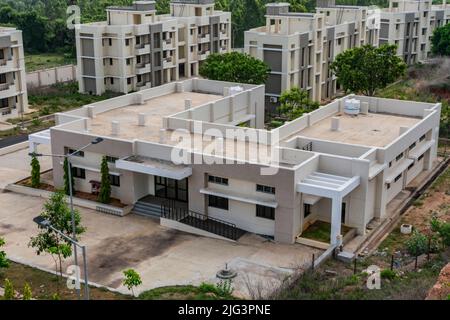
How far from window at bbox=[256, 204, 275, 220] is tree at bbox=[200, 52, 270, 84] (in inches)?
1049

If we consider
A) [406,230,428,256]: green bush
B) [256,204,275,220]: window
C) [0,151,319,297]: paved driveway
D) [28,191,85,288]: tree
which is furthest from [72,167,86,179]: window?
[406,230,428,256]: green bush

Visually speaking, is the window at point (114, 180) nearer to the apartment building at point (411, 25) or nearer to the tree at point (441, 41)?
the tree at point (441, 41)

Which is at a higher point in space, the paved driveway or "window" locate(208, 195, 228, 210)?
"window" locate(208, 195, 228, 210)

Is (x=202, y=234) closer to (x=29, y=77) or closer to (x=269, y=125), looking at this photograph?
(x=269, y=125)

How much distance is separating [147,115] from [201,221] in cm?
1347

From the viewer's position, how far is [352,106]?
4934 cm

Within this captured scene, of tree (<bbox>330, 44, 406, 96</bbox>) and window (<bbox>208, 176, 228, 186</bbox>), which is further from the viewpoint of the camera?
tree (<bbox>330, 44, 406, 96</bbox>)

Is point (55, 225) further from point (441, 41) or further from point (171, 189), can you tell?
point (441, 41)

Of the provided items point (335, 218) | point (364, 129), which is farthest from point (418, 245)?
point (364, 129)

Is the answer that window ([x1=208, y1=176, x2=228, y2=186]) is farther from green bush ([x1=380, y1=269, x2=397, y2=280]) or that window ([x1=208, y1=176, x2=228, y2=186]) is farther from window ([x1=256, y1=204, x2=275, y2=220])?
green bush ([x1=380, y1=269, x2=397, y2=280])

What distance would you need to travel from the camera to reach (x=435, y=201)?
4306 cm

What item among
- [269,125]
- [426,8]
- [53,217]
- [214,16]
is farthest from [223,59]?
[426,8]

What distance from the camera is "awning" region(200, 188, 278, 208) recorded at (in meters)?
35.7

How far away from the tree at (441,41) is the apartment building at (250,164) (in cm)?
3864
